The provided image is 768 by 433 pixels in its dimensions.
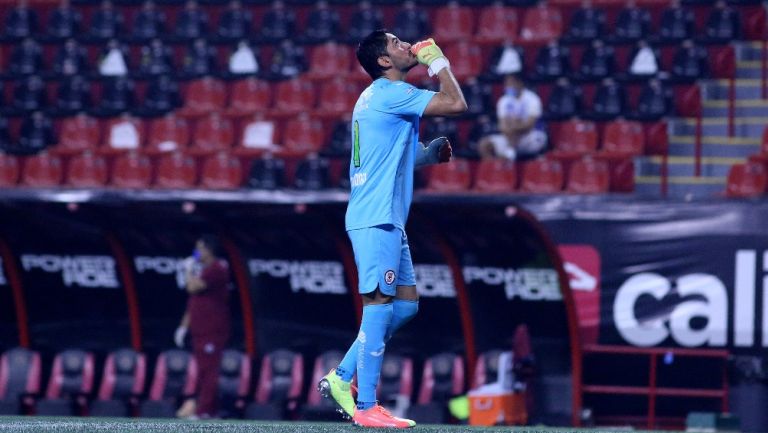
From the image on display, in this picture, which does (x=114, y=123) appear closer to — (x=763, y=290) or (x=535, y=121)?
(x=535, y=121)

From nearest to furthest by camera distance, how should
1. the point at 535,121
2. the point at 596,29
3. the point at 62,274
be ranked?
the point at 62,274 < the point at 535,121 < the point at 596,29

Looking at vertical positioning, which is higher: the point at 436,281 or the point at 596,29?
the point at 596,29

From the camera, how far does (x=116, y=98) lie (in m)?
15.7

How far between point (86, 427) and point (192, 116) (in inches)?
365

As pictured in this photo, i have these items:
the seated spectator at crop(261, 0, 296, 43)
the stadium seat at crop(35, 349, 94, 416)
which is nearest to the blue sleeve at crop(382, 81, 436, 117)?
the stadium seat at crop(35, 349, 94, 416)

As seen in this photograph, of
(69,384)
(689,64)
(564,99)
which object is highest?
(689,64)

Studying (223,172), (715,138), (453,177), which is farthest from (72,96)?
(715,138)

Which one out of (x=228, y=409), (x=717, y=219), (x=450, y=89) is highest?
(x=450, y=89)

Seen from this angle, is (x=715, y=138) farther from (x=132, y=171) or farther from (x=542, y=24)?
(x=132, y=171)

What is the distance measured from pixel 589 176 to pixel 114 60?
241 inches

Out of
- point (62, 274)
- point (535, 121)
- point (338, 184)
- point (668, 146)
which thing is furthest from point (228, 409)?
point (668, 146)

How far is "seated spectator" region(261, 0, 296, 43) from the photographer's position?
15.8 meters

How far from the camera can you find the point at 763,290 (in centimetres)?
1013

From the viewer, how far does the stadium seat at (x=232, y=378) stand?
38.0 feet
